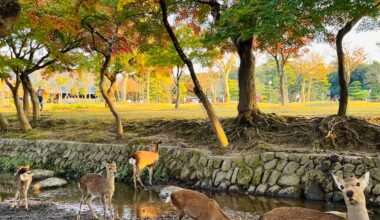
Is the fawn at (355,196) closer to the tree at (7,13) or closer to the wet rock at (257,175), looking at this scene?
the tree at (7,13)

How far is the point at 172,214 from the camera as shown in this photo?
962 cm

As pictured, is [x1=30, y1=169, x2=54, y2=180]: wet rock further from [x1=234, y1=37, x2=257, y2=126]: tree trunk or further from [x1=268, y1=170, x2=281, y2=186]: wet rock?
[x1=268, y1=170, x2=281, y2=186]: wet rock

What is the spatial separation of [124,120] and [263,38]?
36.5 feet

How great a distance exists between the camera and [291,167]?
39.0 ft

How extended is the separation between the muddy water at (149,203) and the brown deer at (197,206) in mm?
2055

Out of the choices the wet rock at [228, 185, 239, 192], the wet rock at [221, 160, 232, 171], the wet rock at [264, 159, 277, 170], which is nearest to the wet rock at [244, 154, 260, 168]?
the wet rock at [264, 159, 277, 170]

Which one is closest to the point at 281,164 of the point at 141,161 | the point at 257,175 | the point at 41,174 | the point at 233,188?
the point at 257,175

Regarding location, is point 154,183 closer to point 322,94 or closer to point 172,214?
point 172,214

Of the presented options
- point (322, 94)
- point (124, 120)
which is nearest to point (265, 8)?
point (124, 120)

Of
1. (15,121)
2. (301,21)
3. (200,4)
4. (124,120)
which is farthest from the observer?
(15,121)

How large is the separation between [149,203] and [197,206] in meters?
4.21

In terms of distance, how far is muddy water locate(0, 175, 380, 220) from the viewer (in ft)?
32.7

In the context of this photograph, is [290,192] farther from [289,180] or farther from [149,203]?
[149,203]

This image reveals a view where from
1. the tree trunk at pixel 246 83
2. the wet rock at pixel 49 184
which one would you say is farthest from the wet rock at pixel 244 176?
the wet rock at pixel 49 184
